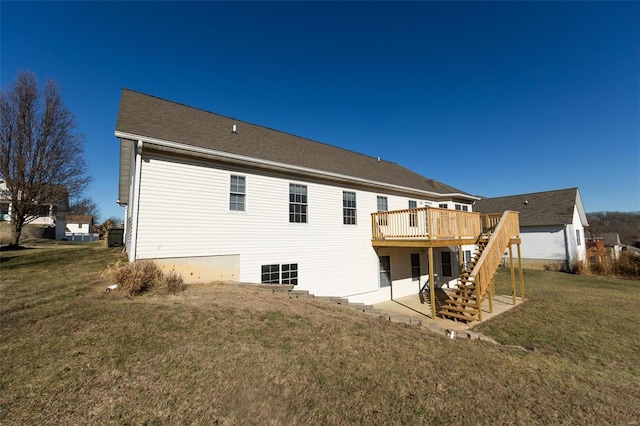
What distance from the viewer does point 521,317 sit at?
32.6 feet

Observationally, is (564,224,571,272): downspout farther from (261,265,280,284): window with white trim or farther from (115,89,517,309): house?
(261,265,280,284): window with white trim

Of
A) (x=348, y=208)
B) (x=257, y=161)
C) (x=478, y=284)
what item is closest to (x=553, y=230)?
(x=478, y=284)

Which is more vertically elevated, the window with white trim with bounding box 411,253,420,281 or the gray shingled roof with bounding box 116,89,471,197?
the gray shingled roof with bounding box 116,89,471,197

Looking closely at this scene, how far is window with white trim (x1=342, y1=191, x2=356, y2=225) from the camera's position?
12078 millimetres

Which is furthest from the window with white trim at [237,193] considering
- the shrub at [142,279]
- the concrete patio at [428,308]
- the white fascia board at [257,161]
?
the concrete patio at [428,308]

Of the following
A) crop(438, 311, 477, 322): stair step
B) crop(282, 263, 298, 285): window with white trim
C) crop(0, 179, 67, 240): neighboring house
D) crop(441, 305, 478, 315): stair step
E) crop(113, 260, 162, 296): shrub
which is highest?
crop(0, 179, 67, 240): neighboring house

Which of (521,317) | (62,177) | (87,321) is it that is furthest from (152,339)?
(62,177)

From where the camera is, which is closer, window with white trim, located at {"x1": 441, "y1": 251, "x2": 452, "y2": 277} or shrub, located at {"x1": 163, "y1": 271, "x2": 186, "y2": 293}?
shrub, located at {"x1": 163, "y1": 271, "x2": 186, "y2": 293}

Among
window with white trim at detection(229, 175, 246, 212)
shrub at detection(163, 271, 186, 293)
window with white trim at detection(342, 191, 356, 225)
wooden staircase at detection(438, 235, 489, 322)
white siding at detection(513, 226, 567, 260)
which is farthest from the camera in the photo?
white siding at detection(513, 226, 567, 260)

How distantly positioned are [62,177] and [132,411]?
78.0 feet

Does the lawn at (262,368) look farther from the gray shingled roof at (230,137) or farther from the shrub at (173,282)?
the gray shingled roof at (230,137)

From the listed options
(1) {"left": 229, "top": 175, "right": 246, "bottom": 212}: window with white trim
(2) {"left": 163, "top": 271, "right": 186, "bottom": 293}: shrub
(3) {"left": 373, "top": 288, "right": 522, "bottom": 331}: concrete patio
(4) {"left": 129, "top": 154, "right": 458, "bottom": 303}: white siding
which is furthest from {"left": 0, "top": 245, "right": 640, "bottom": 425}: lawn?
(1) {"left": 229, "top": 175, "right": 246, "bottom": 212}: window with white trim

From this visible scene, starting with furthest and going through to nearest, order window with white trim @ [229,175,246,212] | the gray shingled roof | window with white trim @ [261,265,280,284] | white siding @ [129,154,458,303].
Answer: window with white trim @ [261,265,280,284], window with white trim @ [229,175,246,212], the gray shingled roof, white siding @ [129,154,458,303]

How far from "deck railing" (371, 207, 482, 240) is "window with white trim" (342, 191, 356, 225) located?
1.20 m
